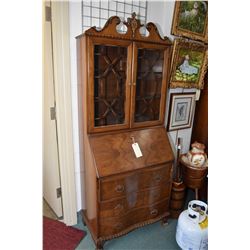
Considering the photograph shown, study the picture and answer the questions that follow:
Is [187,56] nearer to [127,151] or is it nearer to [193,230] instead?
[127,151]

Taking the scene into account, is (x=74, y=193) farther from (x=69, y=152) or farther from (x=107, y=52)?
(x=107, y=52)

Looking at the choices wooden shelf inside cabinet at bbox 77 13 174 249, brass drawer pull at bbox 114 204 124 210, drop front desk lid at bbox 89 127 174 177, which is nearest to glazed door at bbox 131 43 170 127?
wooden shelf inside cabinet at bbox 77 13 174 249

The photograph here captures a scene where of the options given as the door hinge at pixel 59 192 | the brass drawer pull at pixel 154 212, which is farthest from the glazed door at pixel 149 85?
the door hinge at pixel 59 192

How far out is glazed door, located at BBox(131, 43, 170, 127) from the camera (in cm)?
164

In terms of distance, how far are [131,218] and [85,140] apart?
0.76 meters

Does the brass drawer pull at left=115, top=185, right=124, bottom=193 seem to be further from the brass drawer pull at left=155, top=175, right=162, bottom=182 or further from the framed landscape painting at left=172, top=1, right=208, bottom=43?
the framed landscape painting at left=172, top=1, right=208, bottom=43

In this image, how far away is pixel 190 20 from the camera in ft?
6.20

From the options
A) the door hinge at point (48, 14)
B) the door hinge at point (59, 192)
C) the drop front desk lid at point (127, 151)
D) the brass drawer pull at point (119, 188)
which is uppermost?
the door hinge at point (48, 14)

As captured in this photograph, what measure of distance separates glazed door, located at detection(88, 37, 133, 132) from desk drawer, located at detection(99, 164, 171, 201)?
0.39m

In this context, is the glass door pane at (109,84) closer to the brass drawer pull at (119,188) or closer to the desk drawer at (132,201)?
the brass drawer pull at (119,188)

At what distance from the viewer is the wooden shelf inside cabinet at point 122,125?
147 centimetres

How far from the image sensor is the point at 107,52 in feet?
4.92

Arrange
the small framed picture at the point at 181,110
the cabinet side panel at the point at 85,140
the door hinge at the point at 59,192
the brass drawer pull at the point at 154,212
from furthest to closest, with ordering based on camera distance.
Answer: the small framed picture at the point at 181,110
the door hinge at the point at 59,192
the brass drawer pull at the point at 154,212
the cabinet side panel at the point at 85,140
